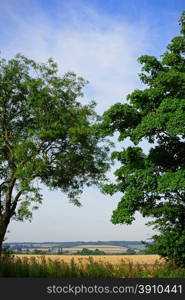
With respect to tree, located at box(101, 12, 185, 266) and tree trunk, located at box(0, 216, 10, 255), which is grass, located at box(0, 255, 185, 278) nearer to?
tree, located at box(101, 12, 185, 266)

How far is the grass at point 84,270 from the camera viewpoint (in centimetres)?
1980

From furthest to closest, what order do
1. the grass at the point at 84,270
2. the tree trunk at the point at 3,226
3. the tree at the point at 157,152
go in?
the tree trunk at the point at 3,226 < the tree at the point at 157,152 < the grass at the point at 84,270

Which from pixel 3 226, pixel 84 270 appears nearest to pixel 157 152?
pixel 84 270

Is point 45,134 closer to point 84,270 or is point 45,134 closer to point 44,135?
point 44,135

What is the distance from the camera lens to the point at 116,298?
52.6 ft

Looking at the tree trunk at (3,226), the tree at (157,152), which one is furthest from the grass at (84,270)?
the tree trunk at (3,226)

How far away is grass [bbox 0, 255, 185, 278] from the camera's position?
1980 cm

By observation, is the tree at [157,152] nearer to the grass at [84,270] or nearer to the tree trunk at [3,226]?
the grass at [84,270]

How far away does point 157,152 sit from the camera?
26703 millimetres

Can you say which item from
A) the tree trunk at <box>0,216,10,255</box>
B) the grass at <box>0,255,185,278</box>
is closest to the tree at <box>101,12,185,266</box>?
the grass at <box>0,255,185,278</box>

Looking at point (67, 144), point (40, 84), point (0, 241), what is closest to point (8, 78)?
point (40, 84)

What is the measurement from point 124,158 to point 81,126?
7959 mm

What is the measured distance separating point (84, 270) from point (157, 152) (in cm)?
972

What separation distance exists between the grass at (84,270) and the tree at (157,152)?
3.42 metres
